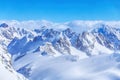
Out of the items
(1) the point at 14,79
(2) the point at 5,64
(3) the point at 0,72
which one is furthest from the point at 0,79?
(2) the point at 5,64

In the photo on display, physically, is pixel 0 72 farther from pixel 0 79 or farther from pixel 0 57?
pixel 0 57

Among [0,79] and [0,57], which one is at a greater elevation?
[0,57]

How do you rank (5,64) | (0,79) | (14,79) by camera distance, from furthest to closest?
(5,64)
(14,79)
(0,79)

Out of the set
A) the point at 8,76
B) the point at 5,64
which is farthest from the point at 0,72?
the point at 5,64

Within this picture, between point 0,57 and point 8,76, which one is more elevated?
point 0,57

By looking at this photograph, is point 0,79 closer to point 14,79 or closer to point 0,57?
point 14,79

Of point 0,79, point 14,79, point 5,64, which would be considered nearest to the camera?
point 0,79

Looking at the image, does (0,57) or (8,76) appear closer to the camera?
(8,76)

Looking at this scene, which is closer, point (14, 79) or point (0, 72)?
point (0, 72)
